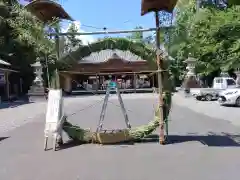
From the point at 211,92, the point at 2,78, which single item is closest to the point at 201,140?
the point at 211,92

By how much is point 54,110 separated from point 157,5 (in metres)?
3.72

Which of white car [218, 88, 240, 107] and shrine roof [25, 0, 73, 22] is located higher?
shrine roof [25, 0, 73, 22]

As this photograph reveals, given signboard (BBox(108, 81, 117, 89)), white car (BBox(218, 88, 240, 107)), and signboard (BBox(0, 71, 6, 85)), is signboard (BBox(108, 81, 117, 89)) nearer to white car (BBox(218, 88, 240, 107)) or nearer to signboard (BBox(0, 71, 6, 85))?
white car (BBox(218, 88, 240, 107))

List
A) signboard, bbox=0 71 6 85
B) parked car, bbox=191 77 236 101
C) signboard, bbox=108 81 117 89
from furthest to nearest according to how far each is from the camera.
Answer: signboard, bbox=0 71 6 85, parked car, bbox=191 77 236 101, signboard, bbox=108 81 117 89

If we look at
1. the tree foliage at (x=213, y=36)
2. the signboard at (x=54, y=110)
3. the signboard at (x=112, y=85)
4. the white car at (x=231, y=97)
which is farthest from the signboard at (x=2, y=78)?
the signboard at (x=54, y=110)

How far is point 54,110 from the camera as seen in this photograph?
993cm

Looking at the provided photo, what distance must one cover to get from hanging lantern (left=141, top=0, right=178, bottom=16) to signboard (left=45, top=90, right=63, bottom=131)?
307cm

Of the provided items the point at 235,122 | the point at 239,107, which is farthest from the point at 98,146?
the point at 239,107

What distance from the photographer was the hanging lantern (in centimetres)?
971

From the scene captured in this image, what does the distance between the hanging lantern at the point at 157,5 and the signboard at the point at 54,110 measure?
3.07m

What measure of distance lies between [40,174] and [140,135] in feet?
11.5

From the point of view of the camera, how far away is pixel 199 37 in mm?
34469

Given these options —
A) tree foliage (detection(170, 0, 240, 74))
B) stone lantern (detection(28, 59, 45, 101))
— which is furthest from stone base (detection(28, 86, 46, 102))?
tree foliage (detection(170, 0, 240, 74))

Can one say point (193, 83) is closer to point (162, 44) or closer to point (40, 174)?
point (162, 44)
